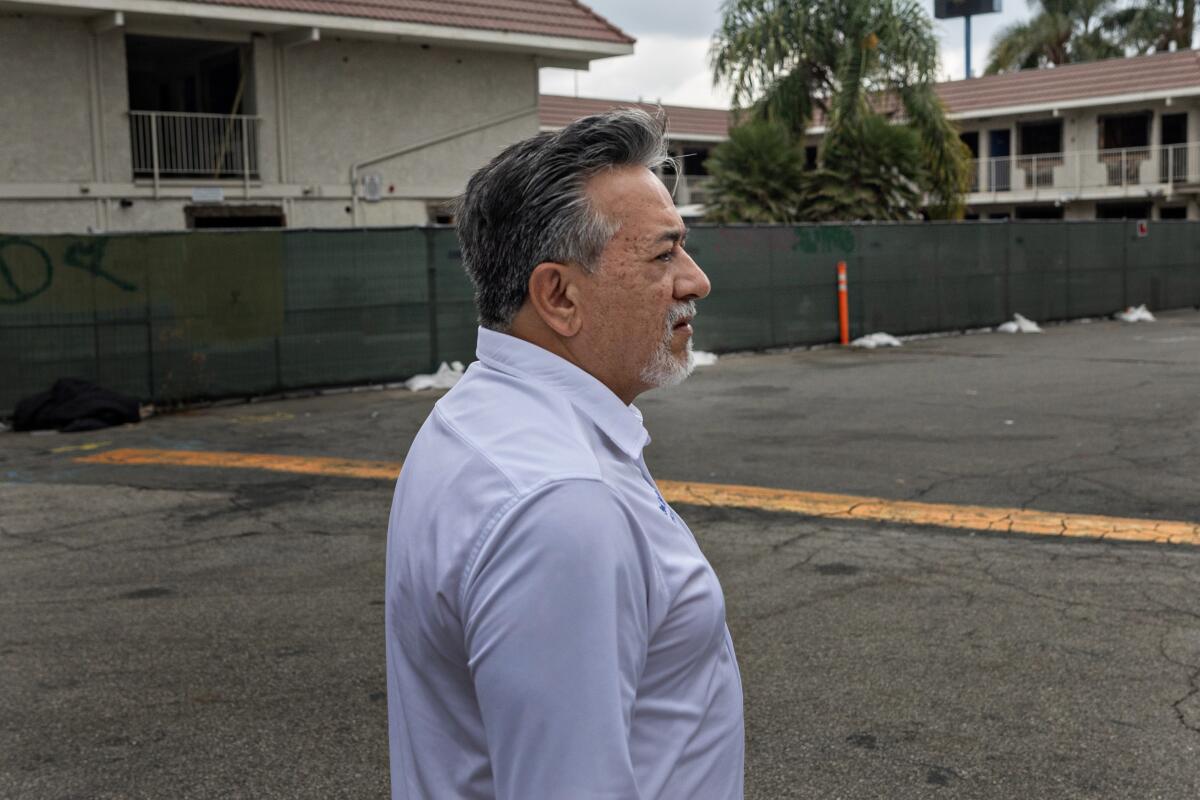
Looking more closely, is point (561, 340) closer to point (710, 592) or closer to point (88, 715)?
Answer: point (710, 592)

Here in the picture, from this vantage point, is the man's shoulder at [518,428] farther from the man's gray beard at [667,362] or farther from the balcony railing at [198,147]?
the balcony railing at [198,147]

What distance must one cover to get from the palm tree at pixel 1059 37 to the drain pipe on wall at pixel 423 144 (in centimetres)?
3470

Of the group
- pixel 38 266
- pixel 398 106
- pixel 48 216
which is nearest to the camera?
pixel 38 266

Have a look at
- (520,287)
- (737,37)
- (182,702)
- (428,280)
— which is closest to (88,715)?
(182,702)

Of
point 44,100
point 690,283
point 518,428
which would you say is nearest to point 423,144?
point 44,100

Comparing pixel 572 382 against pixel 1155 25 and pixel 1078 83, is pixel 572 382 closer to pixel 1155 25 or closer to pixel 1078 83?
pixel 1078 83

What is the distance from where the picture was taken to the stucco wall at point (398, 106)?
20.6m

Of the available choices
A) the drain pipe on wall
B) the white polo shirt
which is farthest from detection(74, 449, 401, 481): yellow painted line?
the drain pipe on wall

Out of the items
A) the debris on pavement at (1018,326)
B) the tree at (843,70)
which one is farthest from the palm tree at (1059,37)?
the debris on pavement at (1018,326)

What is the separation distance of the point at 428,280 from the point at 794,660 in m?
10.8

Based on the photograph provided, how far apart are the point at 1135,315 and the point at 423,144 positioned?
1314cm

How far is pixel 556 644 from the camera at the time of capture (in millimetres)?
1415

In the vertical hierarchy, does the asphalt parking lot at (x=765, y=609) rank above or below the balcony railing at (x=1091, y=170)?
below

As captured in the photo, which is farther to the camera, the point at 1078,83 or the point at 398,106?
the point at 1078,83
